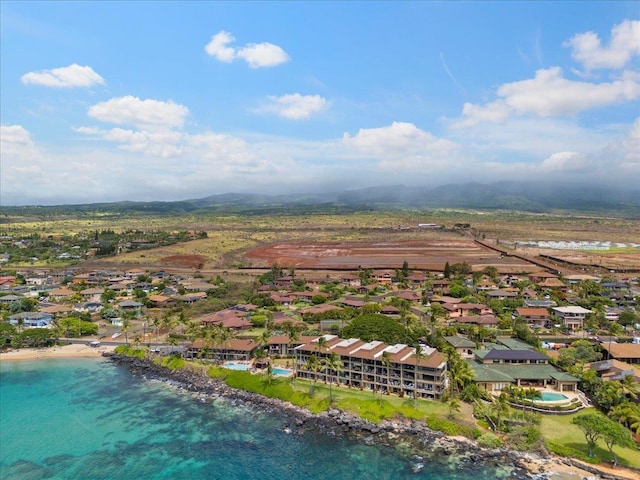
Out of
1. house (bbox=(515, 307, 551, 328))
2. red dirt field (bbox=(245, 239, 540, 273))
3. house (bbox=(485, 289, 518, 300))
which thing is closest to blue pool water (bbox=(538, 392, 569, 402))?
house (bbox=(515, 307, 551, 328))

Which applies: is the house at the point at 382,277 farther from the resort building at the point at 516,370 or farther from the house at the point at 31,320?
the house at the point at 31,320

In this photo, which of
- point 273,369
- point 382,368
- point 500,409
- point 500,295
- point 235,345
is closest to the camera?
point 500,409

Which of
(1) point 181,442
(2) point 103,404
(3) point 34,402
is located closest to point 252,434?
(1) point 181,442

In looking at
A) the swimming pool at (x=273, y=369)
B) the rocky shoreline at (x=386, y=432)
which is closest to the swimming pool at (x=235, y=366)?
the swimming pool at (x=273, y=369)

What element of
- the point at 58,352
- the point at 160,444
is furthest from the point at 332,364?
the point at 58,352

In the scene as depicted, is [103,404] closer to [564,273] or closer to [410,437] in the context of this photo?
[410,437]

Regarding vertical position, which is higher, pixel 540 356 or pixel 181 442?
pixel 540 356

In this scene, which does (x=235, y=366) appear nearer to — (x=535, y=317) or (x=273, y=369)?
(x=273, y=369)

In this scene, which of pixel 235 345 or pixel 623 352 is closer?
pixel 623 352
